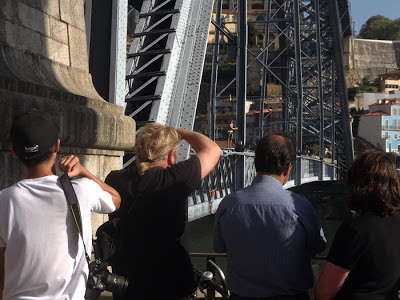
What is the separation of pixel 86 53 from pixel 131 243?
1924mm

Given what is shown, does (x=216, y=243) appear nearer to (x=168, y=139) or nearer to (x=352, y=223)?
(x=168, y=139)

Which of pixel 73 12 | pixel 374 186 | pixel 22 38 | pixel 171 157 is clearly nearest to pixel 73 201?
pixel 171 157

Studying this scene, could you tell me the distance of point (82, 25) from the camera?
167 inches

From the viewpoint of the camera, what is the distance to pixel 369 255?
86.4 inches

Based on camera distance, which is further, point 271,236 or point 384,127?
point 384,127

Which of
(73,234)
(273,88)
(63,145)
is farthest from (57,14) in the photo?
(273,88)

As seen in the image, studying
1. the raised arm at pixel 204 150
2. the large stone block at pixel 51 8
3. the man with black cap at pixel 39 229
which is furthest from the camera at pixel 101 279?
the large stone block at pixel 51 8

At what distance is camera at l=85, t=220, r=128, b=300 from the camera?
2.19 metres

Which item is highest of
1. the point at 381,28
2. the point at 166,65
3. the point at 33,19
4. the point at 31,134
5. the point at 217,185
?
the point at 381,28

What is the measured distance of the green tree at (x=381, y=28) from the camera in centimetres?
10688

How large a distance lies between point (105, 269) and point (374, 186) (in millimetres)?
904

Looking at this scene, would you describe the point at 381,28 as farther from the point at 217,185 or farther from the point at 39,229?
the point at 39,229

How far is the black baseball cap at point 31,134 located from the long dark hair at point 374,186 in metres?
0.99

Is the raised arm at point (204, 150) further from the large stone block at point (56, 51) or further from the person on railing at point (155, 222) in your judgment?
the large stone block at point (56, 51)
